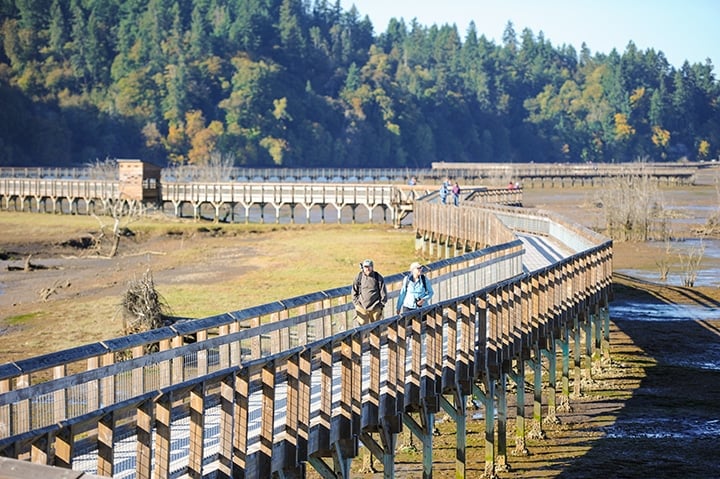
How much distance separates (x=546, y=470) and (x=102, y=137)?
13196 centimetres

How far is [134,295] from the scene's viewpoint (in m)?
27.6

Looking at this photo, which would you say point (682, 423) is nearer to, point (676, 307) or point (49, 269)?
point (676, 307)

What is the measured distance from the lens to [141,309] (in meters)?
27.4

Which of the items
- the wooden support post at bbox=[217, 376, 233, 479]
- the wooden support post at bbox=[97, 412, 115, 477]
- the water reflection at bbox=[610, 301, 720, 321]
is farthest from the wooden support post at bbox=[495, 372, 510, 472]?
the water reflection at bbox=[610, 301, 720, 321]

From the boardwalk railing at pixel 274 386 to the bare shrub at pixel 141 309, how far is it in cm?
518

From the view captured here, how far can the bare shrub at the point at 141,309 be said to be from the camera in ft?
88.9

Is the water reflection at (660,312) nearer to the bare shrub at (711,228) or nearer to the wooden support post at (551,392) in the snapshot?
the wooden support post at (551,392)

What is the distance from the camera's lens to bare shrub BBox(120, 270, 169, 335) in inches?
1067

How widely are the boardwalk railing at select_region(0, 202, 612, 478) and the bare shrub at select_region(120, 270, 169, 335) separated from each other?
17.0ft

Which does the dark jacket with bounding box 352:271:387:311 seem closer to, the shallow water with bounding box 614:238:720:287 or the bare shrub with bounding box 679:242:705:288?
the bare shrub with bounding box 679:242:705:288

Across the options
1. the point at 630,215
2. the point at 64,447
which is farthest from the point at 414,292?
the point at 630,215

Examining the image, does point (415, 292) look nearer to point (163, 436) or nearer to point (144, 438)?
point (163, 436)

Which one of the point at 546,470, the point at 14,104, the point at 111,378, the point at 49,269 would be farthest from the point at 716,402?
the point at 14,104

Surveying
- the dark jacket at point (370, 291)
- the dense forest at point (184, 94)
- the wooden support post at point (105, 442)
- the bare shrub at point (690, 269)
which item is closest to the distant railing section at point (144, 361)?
the wooden support post at point (105, 442)
